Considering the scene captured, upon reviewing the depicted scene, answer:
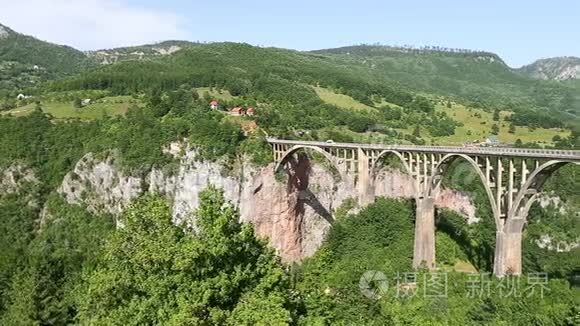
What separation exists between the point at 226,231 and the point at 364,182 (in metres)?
43.0

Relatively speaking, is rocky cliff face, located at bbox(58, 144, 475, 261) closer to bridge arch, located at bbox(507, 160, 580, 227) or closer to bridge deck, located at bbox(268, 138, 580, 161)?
bridge deck, located at bbox(268, 138, 580, 161)

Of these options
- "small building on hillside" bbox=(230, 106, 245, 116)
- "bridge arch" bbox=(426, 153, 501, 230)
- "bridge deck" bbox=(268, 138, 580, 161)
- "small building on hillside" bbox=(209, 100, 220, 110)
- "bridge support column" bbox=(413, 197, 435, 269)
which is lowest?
"bridge support column" bbox=(413, 197, 435, 269)

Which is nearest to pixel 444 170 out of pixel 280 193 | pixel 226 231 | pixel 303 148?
pixel 303 148

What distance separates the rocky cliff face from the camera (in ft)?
230

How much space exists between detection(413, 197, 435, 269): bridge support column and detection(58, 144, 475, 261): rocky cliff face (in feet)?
42.4

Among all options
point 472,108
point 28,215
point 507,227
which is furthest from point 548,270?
point 472,108

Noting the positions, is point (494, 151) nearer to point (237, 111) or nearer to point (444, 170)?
point (444, 170)

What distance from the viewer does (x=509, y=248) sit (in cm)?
4094

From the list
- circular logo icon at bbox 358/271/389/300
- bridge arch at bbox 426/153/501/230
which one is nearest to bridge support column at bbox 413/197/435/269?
bridge arch at bbox 426/153/501/230

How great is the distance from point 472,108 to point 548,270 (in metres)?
94.7

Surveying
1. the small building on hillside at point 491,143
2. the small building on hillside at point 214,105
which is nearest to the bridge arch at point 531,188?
the small building on hillside at point 491,143

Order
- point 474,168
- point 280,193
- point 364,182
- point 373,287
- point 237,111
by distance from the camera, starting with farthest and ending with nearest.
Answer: point 237,111
point 280,193
point 364,182
point 474,168
point 373,287

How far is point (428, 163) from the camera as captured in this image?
52.2 meters

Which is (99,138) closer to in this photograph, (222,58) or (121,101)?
(121,101)
